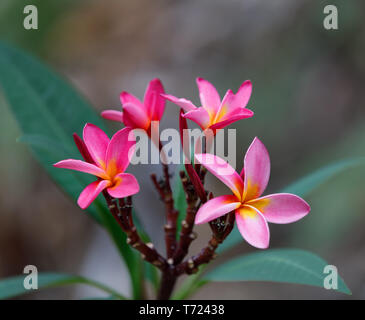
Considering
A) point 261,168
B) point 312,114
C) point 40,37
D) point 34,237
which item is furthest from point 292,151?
point 261,168

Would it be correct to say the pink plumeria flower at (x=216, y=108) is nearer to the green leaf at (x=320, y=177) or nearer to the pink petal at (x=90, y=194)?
the pink petal at (x=90, y=194)

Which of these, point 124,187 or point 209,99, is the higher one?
point 209,99

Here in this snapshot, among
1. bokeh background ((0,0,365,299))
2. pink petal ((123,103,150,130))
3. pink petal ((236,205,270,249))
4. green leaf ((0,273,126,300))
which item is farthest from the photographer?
bokeh background ((0,0,365,299))

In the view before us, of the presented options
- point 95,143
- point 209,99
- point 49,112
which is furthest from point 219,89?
point 95,143

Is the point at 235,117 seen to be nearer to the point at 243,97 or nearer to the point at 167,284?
the point at 243,97

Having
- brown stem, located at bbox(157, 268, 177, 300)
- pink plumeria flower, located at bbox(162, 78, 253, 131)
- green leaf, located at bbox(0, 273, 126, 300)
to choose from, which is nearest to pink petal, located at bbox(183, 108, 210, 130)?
pink plumeria flower, located at bbox(162, 78, 253, 131)

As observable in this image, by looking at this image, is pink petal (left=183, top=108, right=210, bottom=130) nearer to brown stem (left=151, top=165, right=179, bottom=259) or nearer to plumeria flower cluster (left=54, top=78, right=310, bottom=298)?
plumeria flower cluster (left=54, top=78, right=310, bottom=298)
